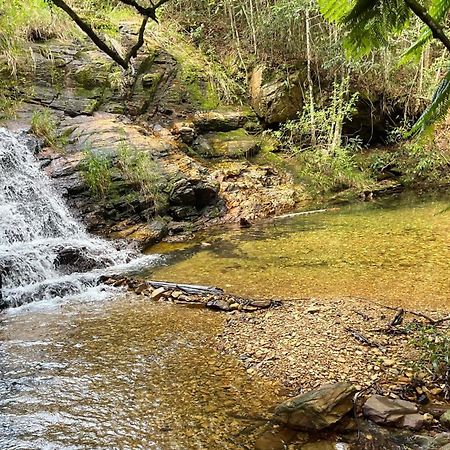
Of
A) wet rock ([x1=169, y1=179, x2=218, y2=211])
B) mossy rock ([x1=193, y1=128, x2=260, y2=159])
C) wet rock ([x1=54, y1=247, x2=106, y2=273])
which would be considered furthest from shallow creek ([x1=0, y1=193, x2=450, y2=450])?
mossy rock ([x1=193, y1=128, x2=260, y2=159])

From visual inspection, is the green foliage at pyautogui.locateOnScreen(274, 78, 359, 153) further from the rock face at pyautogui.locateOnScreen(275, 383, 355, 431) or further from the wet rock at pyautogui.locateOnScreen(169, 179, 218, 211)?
the rock face at pyautogui.locateOnScreen(275, 383, 355, 431)

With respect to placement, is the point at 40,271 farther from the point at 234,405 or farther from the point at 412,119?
the point at 412,119

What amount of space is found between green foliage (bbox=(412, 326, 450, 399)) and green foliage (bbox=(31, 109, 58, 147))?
34.8 feet

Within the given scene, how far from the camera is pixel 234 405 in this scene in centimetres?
387

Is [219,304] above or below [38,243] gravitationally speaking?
below

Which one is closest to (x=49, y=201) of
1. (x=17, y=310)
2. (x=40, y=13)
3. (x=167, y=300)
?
(x=17, y=310)

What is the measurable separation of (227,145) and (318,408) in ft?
40.9

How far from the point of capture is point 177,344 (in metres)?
5.15

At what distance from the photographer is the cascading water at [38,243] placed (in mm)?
7750

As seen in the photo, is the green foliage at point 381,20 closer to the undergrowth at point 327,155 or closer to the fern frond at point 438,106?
the fern frond at point 438,106

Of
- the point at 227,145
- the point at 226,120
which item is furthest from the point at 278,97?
the point at 227,145

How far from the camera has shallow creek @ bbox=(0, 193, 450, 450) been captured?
3.60m

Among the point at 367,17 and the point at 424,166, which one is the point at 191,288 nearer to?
the point at 367,17

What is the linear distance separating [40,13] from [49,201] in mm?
8157
